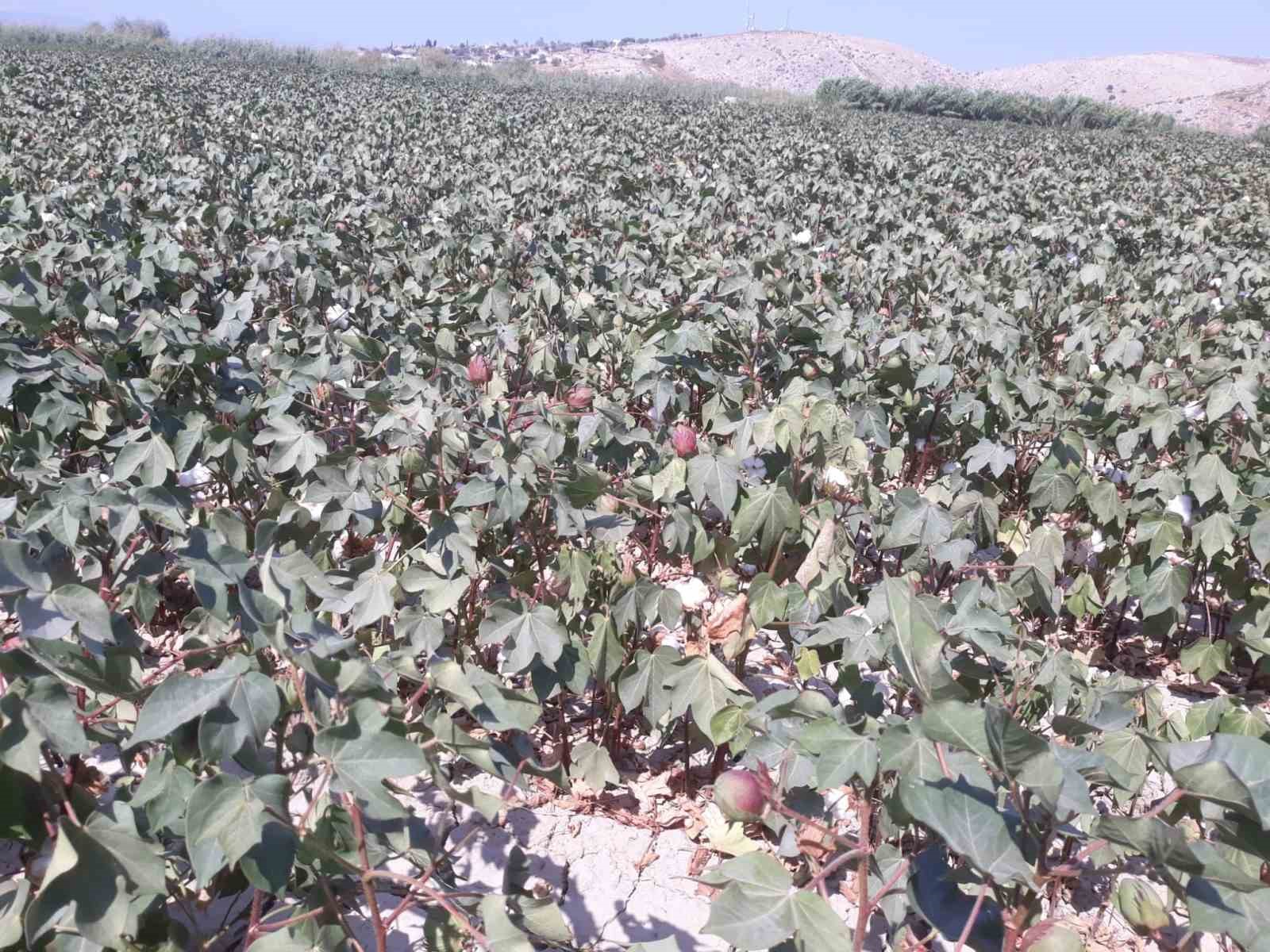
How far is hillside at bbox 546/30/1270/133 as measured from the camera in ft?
263

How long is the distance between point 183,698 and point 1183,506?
2.92 m

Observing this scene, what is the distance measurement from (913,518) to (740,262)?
3151mm

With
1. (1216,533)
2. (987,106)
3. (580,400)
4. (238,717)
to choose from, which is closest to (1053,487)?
(1216,533)

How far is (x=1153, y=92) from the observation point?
78.6m

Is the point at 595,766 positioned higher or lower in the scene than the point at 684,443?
lower

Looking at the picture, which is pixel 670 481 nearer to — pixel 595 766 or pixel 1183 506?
pixel 595 766

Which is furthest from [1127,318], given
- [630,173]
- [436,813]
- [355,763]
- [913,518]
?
[630,173]

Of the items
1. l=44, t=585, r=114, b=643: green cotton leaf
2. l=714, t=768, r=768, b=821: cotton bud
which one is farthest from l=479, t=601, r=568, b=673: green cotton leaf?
l=44, t=585, r=114, b=643: green cotton leaf

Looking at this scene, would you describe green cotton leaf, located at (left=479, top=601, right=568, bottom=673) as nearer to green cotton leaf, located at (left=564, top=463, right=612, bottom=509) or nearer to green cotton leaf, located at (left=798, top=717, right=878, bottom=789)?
green cotton leaf, located at (left=564, top=463, right=612, bottom=509)

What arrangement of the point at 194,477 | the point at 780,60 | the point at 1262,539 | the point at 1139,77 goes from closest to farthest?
the point at 1262,539, the point at 194,477, the point at 1139,77, the point at 780,60

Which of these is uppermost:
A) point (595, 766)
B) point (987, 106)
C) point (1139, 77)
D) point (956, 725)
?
point (1139, 77)

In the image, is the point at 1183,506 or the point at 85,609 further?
the point at 1183,506

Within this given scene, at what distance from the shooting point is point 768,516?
245cm

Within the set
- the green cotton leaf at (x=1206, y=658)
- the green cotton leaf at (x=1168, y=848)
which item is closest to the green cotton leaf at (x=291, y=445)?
the green cotton leaf at (x=1168, y=848)
